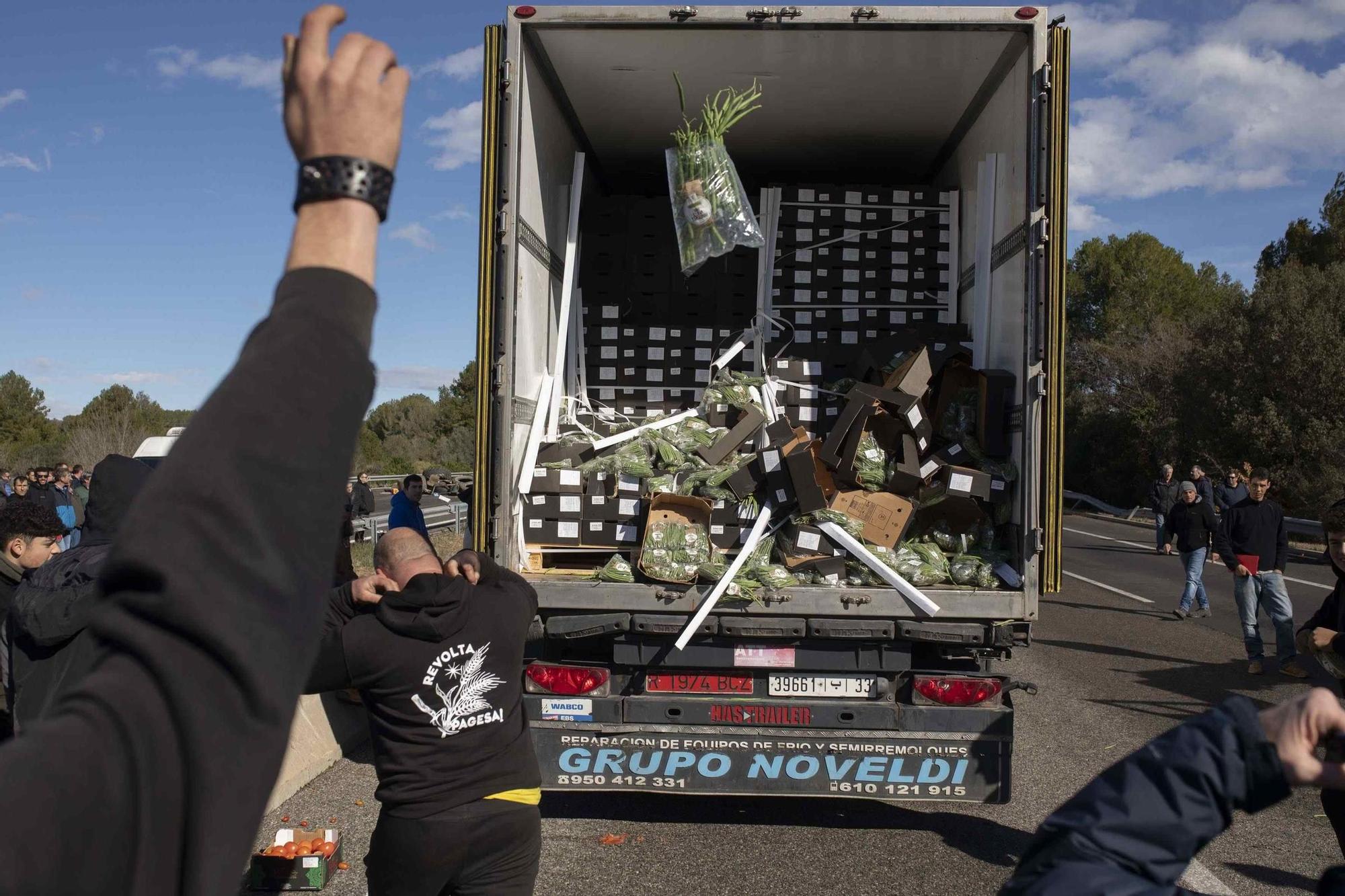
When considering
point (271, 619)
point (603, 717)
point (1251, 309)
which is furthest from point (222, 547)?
point (1251, 309)

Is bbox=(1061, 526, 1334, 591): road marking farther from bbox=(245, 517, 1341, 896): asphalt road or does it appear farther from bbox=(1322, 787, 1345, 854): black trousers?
bbox=(1322, 787, 1345, 854): black trousers

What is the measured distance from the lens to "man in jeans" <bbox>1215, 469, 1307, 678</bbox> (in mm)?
9141

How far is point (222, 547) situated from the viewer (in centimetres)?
77

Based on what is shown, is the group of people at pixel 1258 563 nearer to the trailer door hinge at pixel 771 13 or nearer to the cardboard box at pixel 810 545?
the cardboard box at pixel 810 545

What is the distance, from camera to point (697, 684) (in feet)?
16.1

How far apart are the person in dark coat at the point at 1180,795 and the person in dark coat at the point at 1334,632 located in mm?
2884

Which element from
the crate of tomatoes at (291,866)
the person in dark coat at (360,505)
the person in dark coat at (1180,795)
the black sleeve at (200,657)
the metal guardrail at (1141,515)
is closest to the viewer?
the black sleeve at (200,657)

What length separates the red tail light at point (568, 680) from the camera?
193 inches

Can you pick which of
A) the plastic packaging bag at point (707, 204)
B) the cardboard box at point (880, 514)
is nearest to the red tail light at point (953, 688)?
the cardboard box at point (880, 514)

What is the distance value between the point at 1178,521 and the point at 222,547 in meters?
13.6

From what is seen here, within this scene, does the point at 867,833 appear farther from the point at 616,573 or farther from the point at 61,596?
the point at 61,596

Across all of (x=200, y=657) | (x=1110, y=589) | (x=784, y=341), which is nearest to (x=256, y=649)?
(x=200, y=657)

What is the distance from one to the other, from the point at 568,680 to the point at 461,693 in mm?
1789

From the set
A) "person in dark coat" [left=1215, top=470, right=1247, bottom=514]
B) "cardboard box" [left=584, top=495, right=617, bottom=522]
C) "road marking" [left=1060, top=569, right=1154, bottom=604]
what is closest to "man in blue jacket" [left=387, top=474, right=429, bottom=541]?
"cardboard box" [left=584, top=495, right=617, bottom=522]
